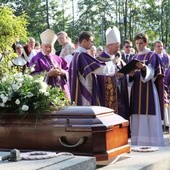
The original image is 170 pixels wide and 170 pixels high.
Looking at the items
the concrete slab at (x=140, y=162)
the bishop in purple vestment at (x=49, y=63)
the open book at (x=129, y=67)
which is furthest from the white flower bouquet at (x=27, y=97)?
the bishop in purple vestment at (x=49, y=63)

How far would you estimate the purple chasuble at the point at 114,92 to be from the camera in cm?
746

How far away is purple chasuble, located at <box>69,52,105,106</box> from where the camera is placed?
7098 mm

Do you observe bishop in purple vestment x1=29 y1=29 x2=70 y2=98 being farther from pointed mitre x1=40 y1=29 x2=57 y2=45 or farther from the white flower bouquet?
the white flower bouquet

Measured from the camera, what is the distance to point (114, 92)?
25.2ft

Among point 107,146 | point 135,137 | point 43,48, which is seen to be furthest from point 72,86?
point 107,146

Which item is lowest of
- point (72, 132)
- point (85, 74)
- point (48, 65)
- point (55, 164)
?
point (55, 164)

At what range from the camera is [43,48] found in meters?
8.08

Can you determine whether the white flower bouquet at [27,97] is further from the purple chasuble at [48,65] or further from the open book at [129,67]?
the purple chasuble at [48,65]

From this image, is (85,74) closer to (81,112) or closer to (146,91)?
(146,91)

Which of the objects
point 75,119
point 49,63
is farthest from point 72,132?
point 49,63

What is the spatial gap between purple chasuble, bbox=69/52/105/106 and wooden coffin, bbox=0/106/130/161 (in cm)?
248

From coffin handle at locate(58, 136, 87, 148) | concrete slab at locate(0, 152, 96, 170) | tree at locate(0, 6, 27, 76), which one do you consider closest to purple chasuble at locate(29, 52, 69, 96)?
tree at locate(0, 6, 27, 76)

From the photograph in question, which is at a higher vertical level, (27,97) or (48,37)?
(48,37)

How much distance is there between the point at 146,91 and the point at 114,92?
2.40 feet
